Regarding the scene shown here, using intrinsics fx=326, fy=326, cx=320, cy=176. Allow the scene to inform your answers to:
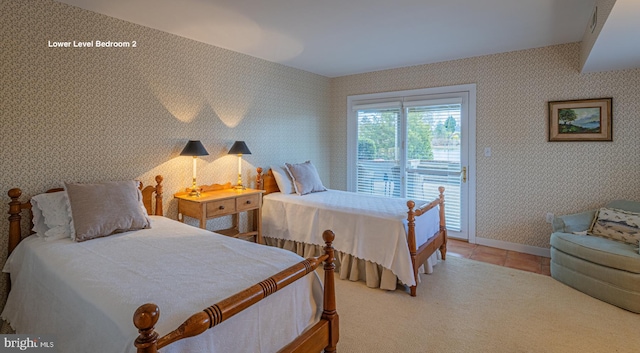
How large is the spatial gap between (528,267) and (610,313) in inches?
37.8

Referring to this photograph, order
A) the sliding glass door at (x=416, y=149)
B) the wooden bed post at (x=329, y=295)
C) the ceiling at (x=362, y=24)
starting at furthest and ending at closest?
the sliding glass door at (x=416, y=149), the ceiling at (x=362, y=24), the wooden bed post at (x=329, y=295)

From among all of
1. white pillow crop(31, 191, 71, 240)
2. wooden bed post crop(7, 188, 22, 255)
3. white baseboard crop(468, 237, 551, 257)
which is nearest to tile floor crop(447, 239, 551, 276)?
white baseboard crop(468, 237, 551, 257)

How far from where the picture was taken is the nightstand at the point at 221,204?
3104 mm

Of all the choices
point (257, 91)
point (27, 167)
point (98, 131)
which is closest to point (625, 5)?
point (257, 91)

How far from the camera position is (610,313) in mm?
2537

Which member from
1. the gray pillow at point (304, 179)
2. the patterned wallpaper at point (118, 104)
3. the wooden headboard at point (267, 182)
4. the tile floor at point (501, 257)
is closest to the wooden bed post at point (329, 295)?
the patterned wallpaper at point (118, 104)

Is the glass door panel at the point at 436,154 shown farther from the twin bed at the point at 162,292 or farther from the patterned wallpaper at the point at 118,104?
the twin bed at the point at 162,292

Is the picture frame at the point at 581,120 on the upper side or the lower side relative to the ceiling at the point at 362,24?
lower

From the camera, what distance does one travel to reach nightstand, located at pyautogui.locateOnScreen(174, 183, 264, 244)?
3104 mm

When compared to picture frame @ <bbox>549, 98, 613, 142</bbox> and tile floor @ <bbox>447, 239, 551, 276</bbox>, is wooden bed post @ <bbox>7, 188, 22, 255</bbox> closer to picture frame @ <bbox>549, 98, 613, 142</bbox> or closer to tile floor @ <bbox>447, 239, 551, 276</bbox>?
tile floor @ <bbox>447, 239, 551, 276</bbox>

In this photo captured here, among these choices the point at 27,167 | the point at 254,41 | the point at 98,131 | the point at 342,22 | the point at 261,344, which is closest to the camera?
the point at 261,344

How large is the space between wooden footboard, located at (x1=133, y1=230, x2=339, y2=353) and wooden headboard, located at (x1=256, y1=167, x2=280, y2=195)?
2.44m

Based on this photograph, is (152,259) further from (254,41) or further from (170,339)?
(254,41)

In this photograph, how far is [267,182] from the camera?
4.14 m
